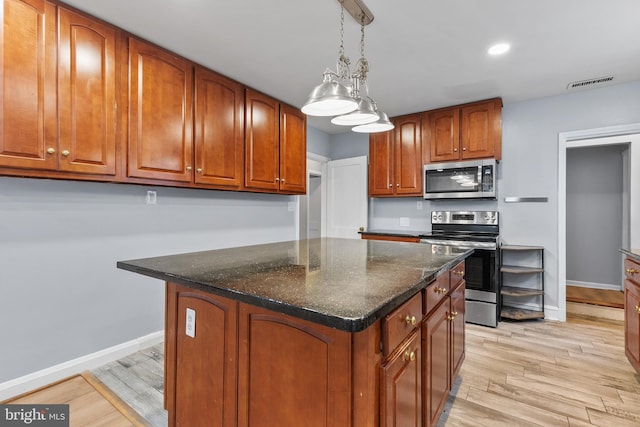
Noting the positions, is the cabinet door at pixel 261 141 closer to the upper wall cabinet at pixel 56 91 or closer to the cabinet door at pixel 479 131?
the upper wall cabinet at pixel 56 91

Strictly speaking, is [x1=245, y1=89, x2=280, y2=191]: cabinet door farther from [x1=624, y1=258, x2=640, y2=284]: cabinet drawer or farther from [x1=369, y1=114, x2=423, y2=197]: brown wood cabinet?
[x1=624, y1=258, x2=640, y2=284]: cabinet drawer

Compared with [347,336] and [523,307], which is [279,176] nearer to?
[347,336]

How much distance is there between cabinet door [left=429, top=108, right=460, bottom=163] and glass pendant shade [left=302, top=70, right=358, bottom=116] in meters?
2.45

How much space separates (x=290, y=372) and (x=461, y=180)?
129 inches

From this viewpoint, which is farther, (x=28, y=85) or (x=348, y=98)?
(x=28, y=85)

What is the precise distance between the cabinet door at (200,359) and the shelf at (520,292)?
3134mm

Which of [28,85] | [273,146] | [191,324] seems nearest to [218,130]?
[273,146]

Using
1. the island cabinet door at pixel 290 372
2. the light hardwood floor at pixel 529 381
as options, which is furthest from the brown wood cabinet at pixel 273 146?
the island cabinet door at pixel 290 372

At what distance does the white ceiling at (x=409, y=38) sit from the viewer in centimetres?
195

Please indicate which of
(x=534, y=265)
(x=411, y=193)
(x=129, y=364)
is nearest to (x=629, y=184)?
(x=534, y=265)

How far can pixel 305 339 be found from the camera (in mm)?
975

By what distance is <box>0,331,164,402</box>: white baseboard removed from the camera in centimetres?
194

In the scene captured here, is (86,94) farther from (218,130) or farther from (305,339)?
(305,339)

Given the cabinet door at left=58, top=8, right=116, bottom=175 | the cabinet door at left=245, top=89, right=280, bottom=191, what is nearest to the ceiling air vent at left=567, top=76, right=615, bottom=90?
the cabinet door at left=245, top=89, right=280, bottom=191
